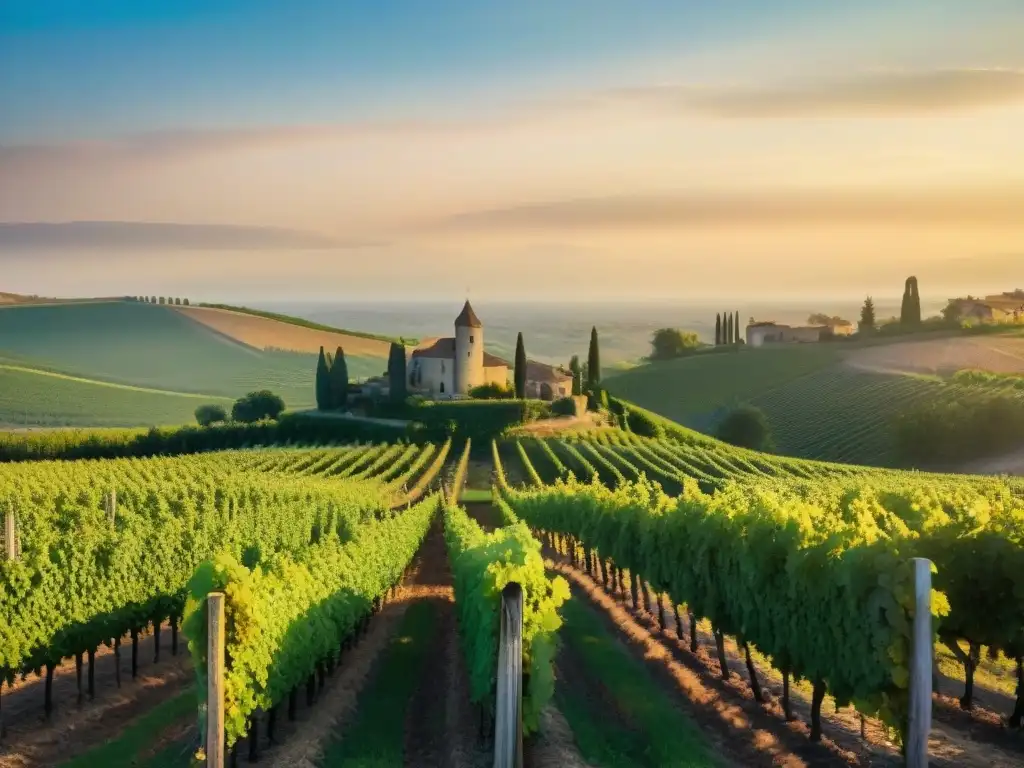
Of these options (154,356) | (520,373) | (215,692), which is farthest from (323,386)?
(215,692)

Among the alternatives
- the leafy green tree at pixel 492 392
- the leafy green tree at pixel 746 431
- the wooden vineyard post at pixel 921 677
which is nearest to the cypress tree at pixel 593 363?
the leafy green tree at pixel 492 392

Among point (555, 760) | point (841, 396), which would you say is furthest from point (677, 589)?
point (841, 396)

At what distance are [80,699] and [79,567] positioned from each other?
2.32 meters

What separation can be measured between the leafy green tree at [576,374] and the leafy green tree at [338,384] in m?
21.5

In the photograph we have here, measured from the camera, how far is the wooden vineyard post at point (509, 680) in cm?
946

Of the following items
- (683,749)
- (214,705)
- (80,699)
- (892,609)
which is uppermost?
(892,609)

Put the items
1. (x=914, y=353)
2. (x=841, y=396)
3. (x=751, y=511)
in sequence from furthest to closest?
(x=914, y=353) < (x=841, y=396) < (x=751, y=511)

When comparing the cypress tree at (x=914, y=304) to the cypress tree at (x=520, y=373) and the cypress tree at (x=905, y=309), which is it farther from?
the cypress tree at (x=520, y=373)

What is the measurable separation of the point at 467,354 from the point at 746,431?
26.5 metres

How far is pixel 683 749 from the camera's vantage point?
1184cm

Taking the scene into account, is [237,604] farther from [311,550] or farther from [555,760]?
[311,550]

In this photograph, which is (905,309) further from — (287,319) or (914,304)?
(287,319)

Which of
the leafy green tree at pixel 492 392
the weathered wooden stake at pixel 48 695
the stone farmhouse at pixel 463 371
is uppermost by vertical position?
the stone farmhouse at pixel 463 371

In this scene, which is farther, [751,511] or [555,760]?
[751,511]
